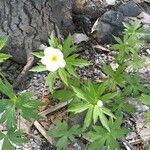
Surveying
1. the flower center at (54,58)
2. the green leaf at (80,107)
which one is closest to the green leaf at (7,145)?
the green leaf at (80,107)

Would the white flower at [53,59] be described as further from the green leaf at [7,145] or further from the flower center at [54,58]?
the green leaf at [7,145]

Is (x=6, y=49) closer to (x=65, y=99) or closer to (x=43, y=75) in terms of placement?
(x=43, y=75)

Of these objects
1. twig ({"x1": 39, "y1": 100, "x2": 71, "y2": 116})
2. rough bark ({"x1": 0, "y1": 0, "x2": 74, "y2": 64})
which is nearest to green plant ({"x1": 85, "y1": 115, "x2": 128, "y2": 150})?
twig ({"x1": 39, "y1": 100, "x2": 71, "y2": 116})

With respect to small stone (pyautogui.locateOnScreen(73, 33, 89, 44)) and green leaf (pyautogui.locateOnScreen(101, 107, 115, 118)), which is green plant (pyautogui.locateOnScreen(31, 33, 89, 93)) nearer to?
green leaf (pyautogui.locateOnScreen(101, 107, 115, 118))

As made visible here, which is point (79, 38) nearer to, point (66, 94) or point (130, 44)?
point (130, 44)

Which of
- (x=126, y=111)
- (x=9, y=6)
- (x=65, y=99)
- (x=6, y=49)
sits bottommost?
(x=126, y=111)

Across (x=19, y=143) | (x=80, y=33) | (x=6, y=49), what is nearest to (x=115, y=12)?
(x=80, y=33)
